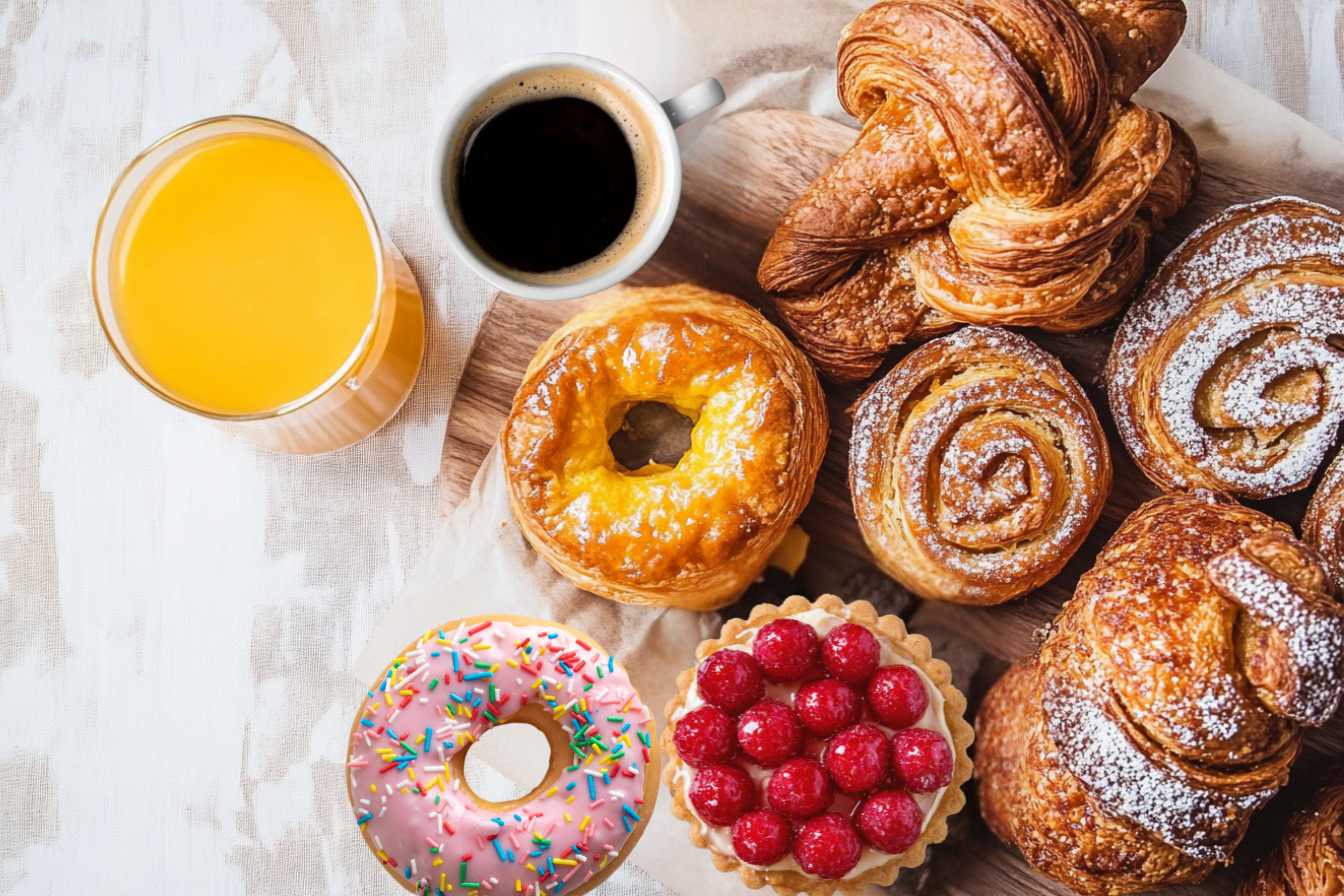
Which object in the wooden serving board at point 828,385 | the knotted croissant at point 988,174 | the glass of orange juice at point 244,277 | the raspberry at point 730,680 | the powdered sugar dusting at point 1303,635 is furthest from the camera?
the wooden serving board at point 828,385

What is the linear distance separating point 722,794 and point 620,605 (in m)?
0.59

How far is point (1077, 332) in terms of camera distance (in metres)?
2.51

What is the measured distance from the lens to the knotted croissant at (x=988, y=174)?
2.08 m

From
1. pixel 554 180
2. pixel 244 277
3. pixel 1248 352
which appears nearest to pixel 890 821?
pixel 1248 352

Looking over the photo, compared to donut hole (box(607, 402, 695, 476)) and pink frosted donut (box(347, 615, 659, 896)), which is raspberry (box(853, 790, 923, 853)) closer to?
pink frosted donut (box(347, 615, 659, 896))

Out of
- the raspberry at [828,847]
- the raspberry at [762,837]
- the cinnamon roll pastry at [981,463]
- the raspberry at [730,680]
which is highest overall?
the cinnamon roll pastry at [981,463]

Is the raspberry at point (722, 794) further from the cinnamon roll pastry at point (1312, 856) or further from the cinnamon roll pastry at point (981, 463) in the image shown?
the cinnamon roll pastry at point (1312, 856)

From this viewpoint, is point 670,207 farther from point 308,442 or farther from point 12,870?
point 12,870

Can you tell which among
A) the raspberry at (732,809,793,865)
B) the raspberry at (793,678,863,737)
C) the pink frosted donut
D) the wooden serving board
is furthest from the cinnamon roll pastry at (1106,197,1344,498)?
the pink frosted donut

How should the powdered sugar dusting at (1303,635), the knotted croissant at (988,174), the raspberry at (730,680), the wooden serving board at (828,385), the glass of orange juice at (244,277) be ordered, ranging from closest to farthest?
1. the powdered sugar dusting at (1303,635)
2. the knotted croissant at (988,174)
3. the raspberry at (730,680)
4. the glass of orange juice at (244,277)
5. the wooden serving board at (828,385)

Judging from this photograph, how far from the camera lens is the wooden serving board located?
2471 millimetres

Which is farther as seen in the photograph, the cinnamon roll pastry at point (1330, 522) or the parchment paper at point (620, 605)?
the parchment paper at point (620, 605)

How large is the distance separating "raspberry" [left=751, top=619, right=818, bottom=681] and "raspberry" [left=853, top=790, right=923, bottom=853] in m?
0.26

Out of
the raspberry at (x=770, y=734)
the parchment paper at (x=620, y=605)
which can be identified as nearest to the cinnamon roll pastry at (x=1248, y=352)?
the parchment paper at (x=620, y=605)
